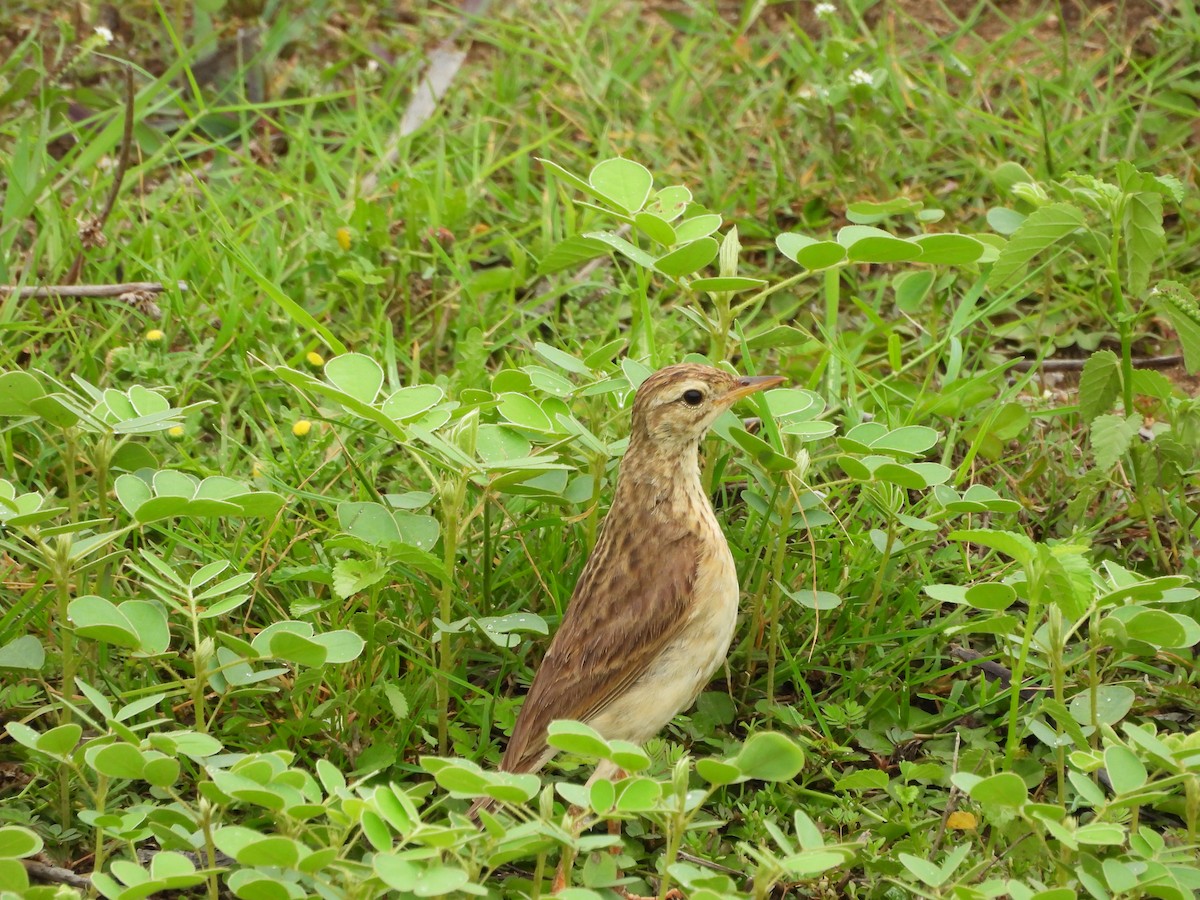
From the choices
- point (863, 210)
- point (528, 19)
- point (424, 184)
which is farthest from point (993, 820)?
point (528, 19)

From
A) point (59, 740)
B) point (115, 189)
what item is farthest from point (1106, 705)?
point (115, 189)

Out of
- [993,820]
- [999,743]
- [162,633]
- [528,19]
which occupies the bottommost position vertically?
[999,743]

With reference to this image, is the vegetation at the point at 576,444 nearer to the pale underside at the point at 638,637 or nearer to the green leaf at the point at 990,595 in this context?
the green leaf at the point at 990,595

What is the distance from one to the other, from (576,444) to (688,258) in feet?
2.72

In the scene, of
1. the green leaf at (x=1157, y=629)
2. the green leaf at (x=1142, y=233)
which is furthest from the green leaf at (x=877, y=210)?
the green leaf at (x=1157, y=629)

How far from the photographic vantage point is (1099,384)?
4.89 metres

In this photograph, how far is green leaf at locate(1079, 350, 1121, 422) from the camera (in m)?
4.87

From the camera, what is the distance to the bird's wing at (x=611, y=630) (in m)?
4.15

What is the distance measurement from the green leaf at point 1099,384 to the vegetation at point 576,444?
0.01 m

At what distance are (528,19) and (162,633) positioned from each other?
5.11 m

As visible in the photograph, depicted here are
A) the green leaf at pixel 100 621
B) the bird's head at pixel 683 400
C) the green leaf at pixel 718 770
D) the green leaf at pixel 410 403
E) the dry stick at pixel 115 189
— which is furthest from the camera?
the dry stick at pixel 115 189

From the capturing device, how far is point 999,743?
460cm

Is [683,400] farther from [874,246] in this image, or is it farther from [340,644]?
[340,644]

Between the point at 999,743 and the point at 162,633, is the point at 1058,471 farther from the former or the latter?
the point at 162,633
